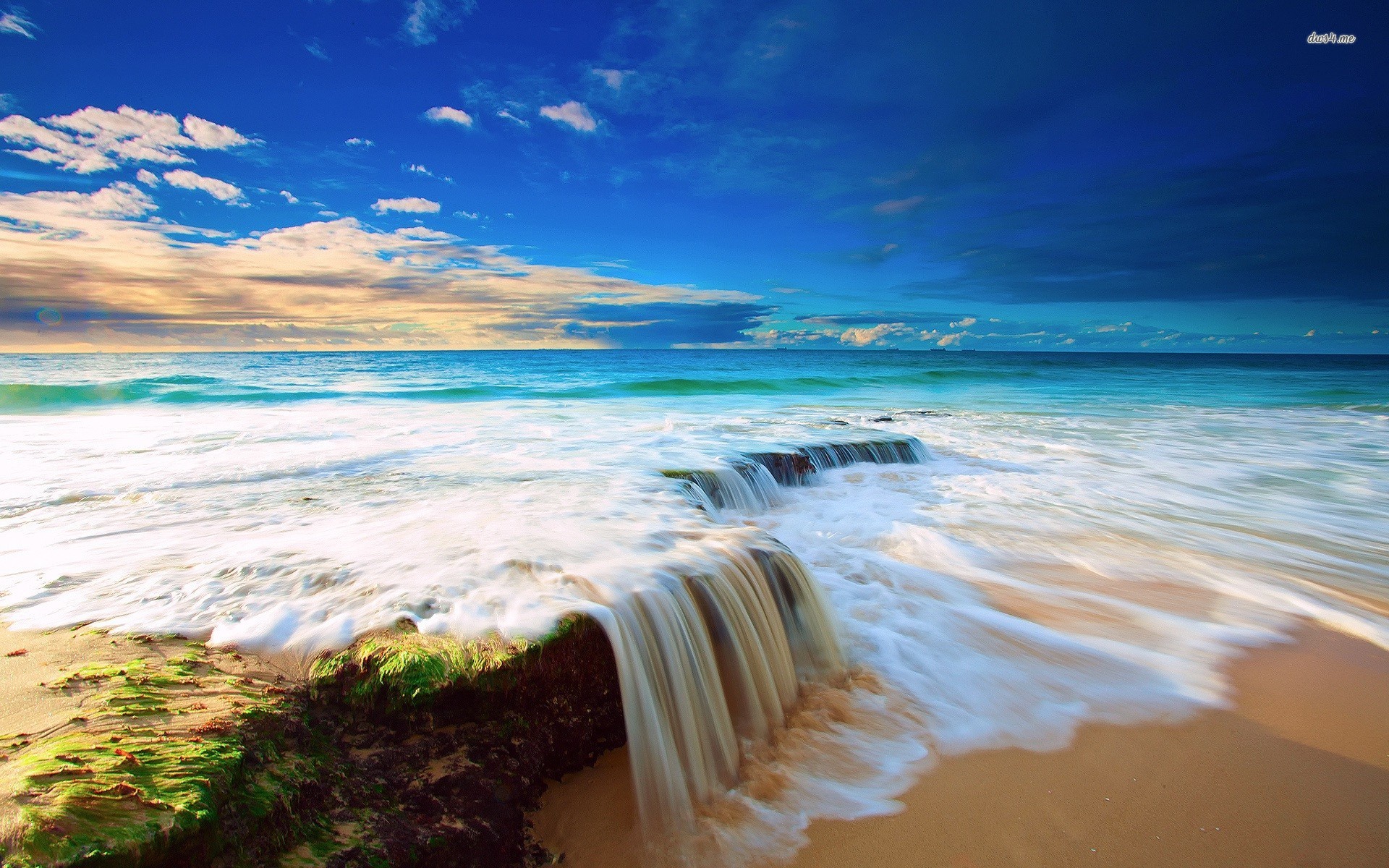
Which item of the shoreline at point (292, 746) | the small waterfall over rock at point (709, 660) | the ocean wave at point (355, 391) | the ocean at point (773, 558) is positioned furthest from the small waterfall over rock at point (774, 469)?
the ocean wave at point (355, 391)

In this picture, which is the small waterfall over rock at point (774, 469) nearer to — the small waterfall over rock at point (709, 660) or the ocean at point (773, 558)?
the ocean at point (773, 558)

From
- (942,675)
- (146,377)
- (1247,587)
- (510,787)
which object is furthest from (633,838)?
(146,377)

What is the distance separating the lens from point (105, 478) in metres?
6.45

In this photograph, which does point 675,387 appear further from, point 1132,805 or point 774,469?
point 1132,805

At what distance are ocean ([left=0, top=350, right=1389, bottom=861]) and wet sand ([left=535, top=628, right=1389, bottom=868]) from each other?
6.8 inches

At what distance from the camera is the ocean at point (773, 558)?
9.85 feet

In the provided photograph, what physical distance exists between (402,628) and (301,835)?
963 mm

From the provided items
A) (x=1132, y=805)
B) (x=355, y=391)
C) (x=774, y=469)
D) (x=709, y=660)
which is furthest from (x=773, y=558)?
(x=355, y=391)

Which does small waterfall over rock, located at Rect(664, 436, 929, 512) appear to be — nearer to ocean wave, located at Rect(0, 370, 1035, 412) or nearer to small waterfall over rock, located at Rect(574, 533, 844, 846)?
small waterfall over rock, located at Rect(574, 533, 844, 846)

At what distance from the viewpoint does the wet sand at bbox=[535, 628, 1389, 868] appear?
240 cm

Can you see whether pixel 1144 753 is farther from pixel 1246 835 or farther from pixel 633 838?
pixel 633 838

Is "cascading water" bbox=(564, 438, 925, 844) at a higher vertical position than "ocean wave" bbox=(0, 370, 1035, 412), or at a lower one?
lower

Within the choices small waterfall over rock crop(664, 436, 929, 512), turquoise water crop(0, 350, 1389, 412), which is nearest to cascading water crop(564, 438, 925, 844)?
small waterfall over rock crop(664, 436, 929, 512)

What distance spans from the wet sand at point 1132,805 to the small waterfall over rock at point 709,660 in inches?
7.8
